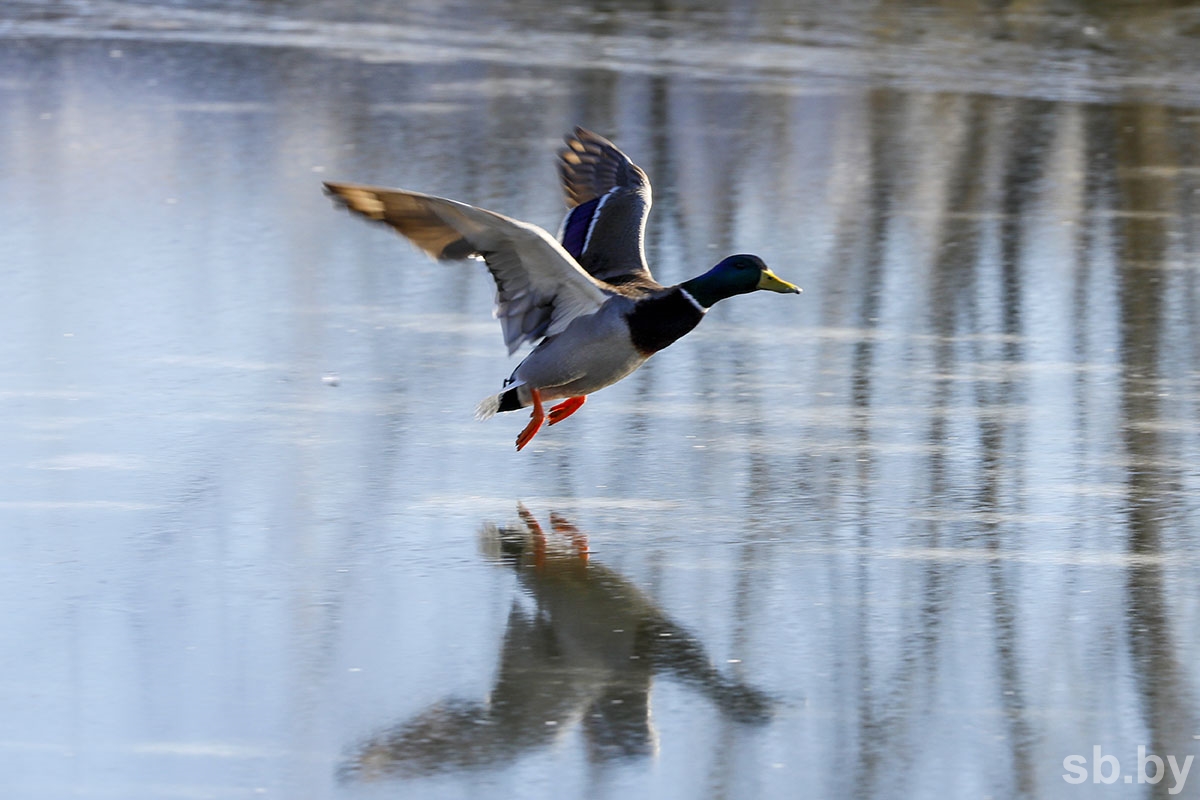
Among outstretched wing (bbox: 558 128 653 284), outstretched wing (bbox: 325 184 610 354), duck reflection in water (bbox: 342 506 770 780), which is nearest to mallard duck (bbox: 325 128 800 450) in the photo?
outstretched wing (bbox: 325 184 610 354)

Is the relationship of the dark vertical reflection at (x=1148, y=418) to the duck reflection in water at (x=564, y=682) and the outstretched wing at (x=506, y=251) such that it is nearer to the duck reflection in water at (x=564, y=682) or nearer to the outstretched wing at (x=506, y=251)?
the duck reflection in water at (x=564, y=682)

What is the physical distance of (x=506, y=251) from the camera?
5.82 m

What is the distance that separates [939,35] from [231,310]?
8.40 meters

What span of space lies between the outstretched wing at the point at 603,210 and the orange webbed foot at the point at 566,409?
1.41 feet

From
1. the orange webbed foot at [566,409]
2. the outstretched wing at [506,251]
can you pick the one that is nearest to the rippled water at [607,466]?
the orange webbed foot at [566,409]

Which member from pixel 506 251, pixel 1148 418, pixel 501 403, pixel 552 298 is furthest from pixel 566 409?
pixel 1148 418

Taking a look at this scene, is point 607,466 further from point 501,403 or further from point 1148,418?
point 1148,418

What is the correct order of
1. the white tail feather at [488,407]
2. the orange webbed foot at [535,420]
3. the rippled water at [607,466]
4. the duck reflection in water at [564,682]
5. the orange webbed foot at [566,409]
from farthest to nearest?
1. the orange webbed foot at [566,409]
2. the white tail feather at [488,407]
3. the orange webbed foot at [535,420]
4. the rippled water at [607,466]
5. the duck reflection in water at [564,682]

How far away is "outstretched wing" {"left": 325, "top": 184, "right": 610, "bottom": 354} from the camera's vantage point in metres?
5.61

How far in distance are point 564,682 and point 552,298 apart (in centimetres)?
175

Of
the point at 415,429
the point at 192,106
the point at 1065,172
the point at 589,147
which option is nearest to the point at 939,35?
the point at 1065,172

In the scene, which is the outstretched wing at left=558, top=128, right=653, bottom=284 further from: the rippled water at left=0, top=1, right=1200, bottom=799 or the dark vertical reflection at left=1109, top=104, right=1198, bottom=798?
the dark vertical reflection at left=1109, top=104, right=1198, bottom=798

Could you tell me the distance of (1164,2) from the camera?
16094 millimetres

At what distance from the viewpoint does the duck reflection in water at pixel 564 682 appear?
13.6ft
